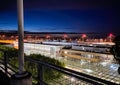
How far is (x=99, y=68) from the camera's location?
12078 mm

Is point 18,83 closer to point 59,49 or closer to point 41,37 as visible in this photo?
point 59,49

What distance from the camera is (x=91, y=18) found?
76562mm

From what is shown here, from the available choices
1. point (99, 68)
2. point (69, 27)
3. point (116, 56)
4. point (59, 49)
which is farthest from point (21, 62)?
point (69, 27)

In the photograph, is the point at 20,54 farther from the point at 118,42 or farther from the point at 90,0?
the point at 90,0

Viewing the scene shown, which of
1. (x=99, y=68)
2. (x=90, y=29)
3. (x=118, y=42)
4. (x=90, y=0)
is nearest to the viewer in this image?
(x=118, y=42)

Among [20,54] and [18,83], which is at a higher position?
[20,54]

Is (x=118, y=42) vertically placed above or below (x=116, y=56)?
above

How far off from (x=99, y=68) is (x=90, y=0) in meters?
17.2

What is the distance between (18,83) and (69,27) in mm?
88903

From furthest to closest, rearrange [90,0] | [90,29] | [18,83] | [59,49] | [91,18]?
[90,29]
[91,18]
[90,0]
[59,49]
[18,83]

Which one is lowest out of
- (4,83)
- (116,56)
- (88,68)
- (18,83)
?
(88,68)

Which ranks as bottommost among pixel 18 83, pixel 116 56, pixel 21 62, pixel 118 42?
pixel 18 83

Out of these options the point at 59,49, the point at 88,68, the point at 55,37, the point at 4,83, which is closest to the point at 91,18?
the point at 55,37

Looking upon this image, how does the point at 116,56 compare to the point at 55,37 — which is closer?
the point at 116,56
